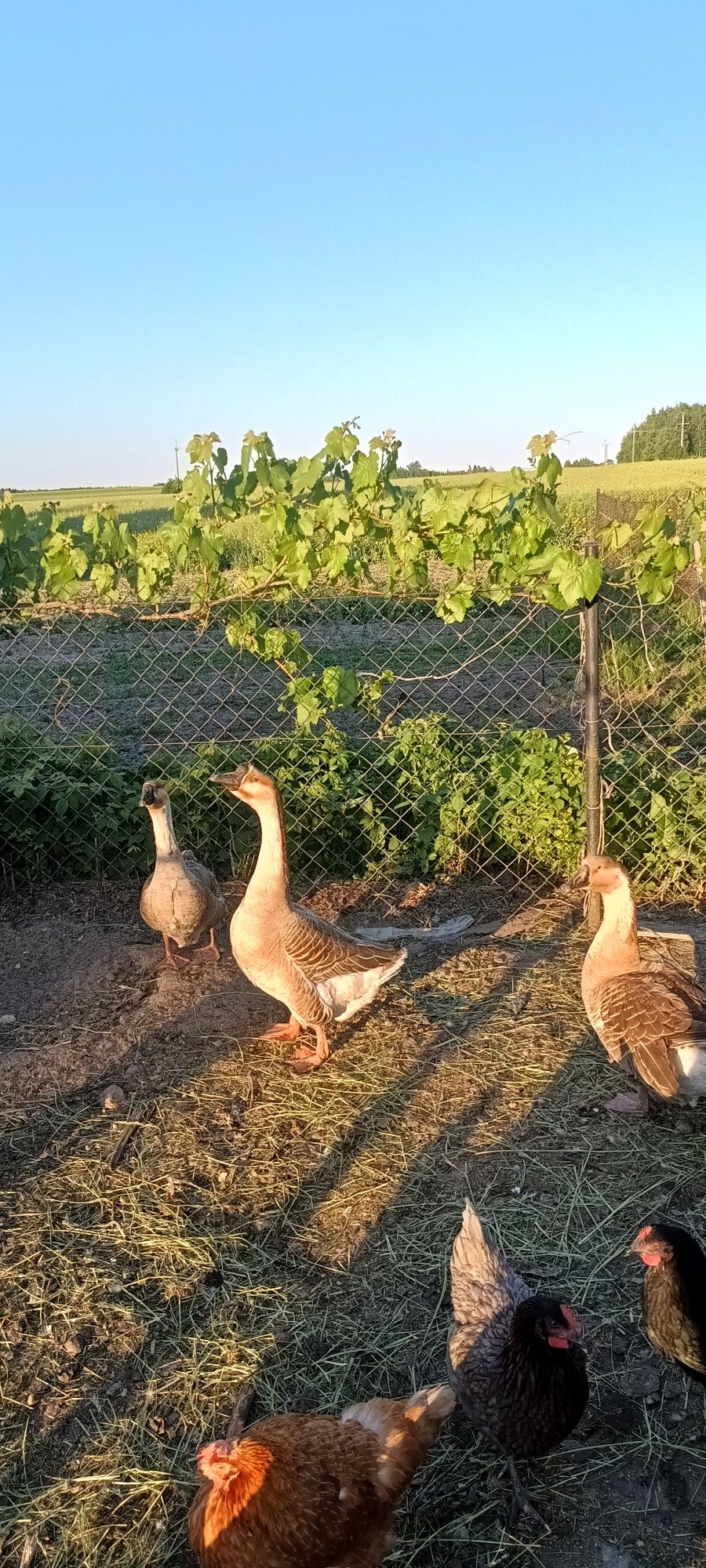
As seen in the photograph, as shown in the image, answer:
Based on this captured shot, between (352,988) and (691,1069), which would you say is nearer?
(691,1069)

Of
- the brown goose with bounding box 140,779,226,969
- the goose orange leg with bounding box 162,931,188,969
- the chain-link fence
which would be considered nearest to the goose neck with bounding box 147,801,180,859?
the brown goose with bounding box 140,779,226,969

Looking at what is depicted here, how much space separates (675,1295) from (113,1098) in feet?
8.40

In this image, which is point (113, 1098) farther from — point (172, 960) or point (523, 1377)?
point (523, 1377)

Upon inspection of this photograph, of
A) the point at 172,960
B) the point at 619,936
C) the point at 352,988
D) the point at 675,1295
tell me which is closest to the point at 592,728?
the point at 619,936

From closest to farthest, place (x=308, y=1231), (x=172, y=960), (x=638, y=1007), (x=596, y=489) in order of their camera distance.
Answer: (x=308, y=1231) < (x=638, y=1007) < (x=172, y=960) < (x=596, y=489)

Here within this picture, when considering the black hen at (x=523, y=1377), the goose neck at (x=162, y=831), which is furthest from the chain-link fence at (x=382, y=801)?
the black hen at (x=523, y=1377)

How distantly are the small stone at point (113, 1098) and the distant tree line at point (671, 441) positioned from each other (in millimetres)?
50508

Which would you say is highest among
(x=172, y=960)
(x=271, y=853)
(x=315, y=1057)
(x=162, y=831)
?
(x=271, y=853)

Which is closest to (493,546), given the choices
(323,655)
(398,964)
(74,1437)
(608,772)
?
(608,772)

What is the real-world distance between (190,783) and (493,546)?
2.64 m

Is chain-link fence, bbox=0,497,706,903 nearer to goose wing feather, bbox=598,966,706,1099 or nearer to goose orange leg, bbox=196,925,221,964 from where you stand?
goose orange leg, bbox=196,925,221,964

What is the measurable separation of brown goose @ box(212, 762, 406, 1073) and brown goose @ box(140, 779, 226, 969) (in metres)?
0.95

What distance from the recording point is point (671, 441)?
52031 millimetres

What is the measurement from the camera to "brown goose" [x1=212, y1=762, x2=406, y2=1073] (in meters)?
4.39
